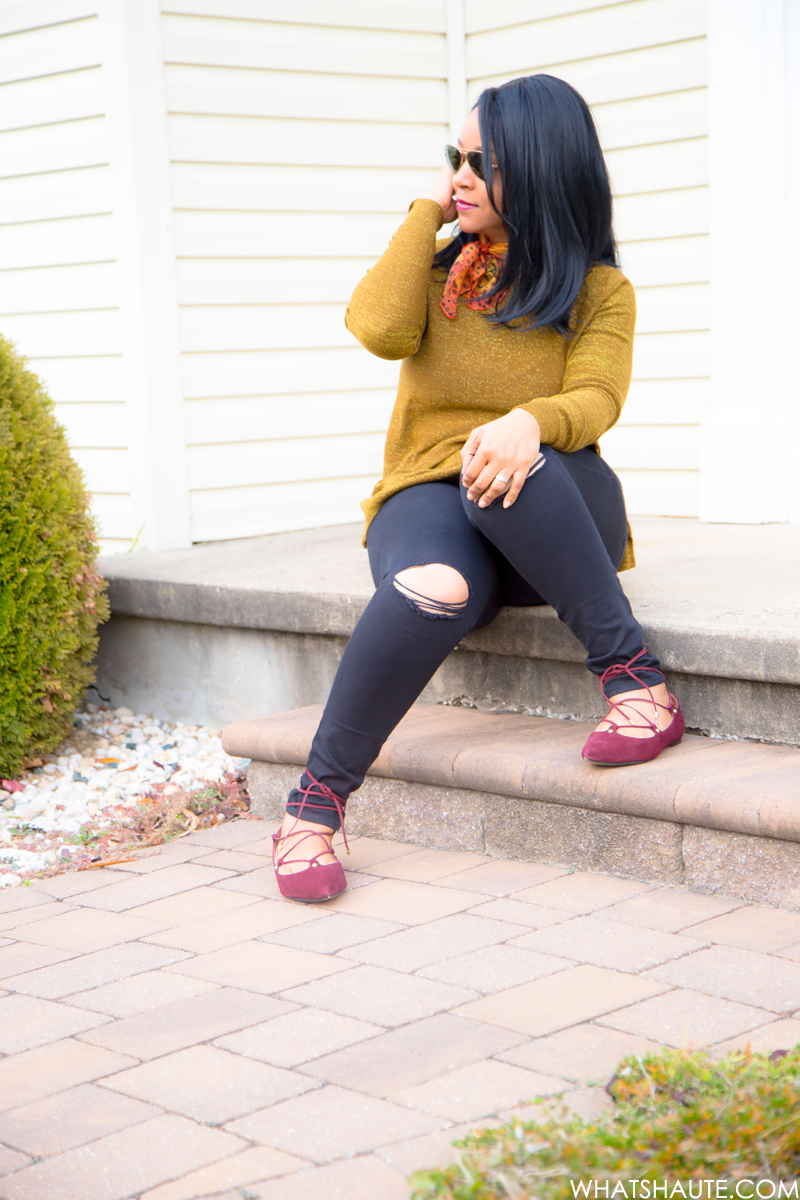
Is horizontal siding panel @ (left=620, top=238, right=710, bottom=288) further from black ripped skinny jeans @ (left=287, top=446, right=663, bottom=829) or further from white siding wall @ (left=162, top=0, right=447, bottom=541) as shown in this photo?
black ripped skinny jeans @ (left=287, top=446, right=663, bottom=829)

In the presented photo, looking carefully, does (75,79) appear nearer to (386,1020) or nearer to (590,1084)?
(386,1020)

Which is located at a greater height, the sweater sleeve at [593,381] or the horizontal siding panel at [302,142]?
the horizontal siding panel at [302,142]

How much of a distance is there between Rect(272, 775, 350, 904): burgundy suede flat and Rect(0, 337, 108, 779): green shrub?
3.73ft

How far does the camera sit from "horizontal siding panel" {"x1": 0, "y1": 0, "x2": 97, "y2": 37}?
3.89 m

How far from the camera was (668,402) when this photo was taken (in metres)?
4.21

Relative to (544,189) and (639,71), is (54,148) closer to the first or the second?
(639,71)

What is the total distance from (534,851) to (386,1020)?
66 cm

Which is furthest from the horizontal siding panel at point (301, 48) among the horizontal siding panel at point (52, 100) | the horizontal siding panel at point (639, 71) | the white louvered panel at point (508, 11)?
the horizontal siding panel at point (639, 71)

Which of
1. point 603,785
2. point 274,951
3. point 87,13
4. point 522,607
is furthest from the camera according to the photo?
point 87,13

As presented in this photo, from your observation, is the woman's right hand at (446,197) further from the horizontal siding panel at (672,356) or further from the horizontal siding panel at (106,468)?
the horizontal siding panel at (106,468)

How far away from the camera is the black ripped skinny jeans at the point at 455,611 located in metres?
2.16

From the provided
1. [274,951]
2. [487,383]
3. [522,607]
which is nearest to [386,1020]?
[274,951]

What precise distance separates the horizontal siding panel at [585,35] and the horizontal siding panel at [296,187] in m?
0.39

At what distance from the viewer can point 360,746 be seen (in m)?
2.20
